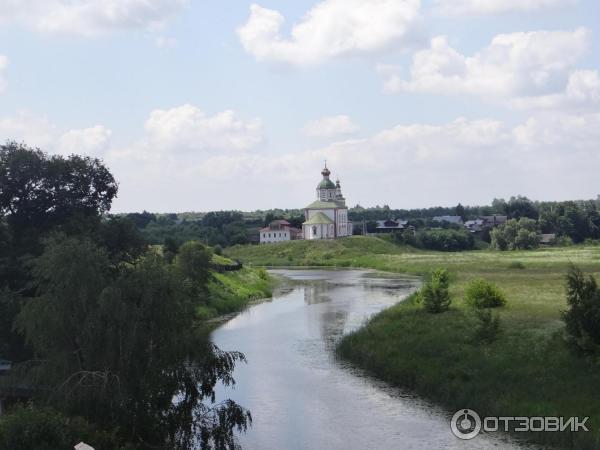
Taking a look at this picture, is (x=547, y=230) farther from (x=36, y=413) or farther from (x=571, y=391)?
(x=36, y=413)

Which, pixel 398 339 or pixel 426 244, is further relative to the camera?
pixel 426 244

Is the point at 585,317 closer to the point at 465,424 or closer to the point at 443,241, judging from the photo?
the point at 465,424

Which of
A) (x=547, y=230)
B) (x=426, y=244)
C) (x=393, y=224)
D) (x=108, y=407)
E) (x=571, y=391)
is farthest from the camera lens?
(x=393, y=224)

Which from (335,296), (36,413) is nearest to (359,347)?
(36,413)

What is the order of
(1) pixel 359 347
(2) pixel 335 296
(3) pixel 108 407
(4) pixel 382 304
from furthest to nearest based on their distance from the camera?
(2) pixel 335 296
(4) pixel 382 304
(1) pixel 359 347
(3) pixel 108 407

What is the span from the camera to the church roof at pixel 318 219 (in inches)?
4978

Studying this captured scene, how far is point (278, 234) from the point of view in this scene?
136875mm

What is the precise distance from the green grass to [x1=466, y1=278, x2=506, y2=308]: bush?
668 inches

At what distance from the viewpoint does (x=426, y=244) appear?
421 feet

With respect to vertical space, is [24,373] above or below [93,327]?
below

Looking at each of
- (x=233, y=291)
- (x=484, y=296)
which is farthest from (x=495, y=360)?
(x=233, y=291)

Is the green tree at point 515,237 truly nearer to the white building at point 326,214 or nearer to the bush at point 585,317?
the white building at point 326,214

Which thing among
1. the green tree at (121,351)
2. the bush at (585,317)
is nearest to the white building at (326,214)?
the bush at (585,317)

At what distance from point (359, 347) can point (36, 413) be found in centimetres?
1861
